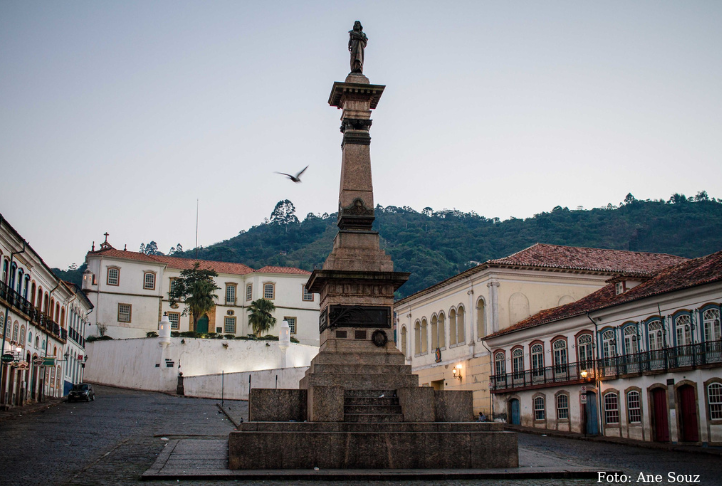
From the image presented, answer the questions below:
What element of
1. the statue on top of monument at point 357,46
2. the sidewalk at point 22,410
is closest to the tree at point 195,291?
the sidewalk at point 22,410

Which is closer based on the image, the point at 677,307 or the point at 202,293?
the point at 677,307

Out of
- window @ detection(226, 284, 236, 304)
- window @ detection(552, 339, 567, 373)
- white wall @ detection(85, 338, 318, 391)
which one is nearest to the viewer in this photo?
window @ detection(552, 339, 567, 373)

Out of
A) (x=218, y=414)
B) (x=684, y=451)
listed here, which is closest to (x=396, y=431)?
(x=684, y=451)

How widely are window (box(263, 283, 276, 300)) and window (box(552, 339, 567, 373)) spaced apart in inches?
1575

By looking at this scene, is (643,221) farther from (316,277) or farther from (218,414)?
(316,277)

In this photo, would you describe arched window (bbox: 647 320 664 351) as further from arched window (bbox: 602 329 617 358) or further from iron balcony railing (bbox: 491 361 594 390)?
iron balcony railing (bbox: 491 361 594 390)

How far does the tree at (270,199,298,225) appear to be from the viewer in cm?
12875

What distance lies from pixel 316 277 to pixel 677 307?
15687 mm

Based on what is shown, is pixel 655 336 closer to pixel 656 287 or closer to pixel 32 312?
pixel 656 287

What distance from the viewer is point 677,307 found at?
2584 cm

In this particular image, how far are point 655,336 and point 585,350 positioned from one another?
425 cm

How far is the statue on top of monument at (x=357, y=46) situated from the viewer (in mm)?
17453

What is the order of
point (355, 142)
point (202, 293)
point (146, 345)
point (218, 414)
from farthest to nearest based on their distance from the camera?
point (202, 293), point (146, 345), point (218, 414), point (355, 142)

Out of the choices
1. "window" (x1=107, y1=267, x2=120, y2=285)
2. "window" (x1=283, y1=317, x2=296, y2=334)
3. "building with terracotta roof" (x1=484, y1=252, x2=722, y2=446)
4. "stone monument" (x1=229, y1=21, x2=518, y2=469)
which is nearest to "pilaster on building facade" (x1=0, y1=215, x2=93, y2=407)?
"window" (x1=107, y1=267, x2=120, y2=285)
